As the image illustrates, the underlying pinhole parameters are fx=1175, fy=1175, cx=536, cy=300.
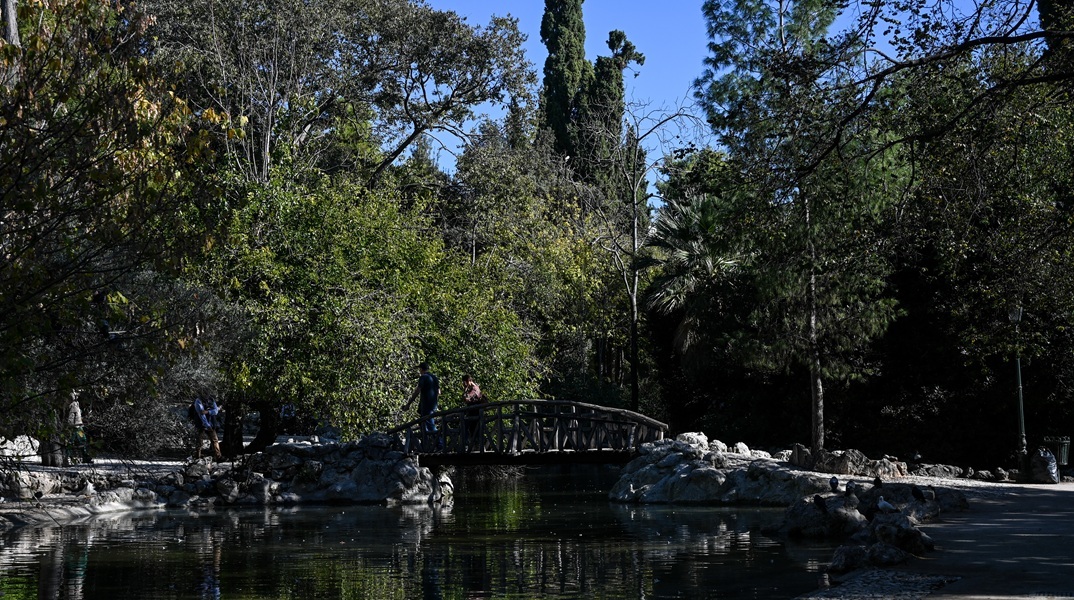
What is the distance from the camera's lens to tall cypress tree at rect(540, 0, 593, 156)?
167 ft

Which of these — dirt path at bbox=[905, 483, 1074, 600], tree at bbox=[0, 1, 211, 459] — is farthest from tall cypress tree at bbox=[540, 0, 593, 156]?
tree at bbox=[0, 1, 211, 459]

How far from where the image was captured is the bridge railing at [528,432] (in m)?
24.5

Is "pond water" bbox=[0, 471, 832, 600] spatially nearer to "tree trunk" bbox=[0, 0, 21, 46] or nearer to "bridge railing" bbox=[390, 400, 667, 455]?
"bridge railing" bbox=[390, 400, 667, 455]

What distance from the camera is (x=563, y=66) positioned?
167 feet

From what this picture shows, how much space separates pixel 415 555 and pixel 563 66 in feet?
124

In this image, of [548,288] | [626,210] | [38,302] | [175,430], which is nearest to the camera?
[38,302]

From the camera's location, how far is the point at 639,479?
80.3ft

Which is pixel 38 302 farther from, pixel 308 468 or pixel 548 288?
pixel 548 288

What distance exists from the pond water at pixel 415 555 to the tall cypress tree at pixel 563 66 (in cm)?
2991

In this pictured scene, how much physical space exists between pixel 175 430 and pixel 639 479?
9.34m

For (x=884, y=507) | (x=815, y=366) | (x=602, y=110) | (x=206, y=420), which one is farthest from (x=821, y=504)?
(x=602, y=110)

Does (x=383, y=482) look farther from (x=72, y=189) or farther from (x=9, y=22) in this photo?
(x=72, y=189)

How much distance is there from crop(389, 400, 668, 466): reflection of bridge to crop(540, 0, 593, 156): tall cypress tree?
25.9 meters

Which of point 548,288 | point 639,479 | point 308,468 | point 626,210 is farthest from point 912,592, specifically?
point 626,210
